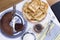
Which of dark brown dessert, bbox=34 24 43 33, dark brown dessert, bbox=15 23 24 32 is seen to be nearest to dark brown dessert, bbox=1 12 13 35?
dark brown dessert, bbox=15 23 24 32

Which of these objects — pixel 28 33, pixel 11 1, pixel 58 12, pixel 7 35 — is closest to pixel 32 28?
pixel 28 33

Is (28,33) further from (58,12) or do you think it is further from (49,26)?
(58,12)

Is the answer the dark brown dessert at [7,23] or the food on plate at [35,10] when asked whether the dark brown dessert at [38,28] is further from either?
the dark brown dessert at [7,23]

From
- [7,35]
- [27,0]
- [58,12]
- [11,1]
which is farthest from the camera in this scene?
[11,1]

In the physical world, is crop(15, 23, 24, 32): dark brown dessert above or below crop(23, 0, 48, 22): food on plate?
below

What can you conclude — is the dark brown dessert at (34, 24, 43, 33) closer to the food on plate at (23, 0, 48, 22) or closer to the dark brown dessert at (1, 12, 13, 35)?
the food on plate at (23, 0, 48, 22)

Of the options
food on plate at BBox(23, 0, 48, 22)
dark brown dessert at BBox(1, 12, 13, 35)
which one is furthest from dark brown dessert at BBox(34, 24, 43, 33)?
dark brown dessert at BBox(1, 12, 13, 35)
